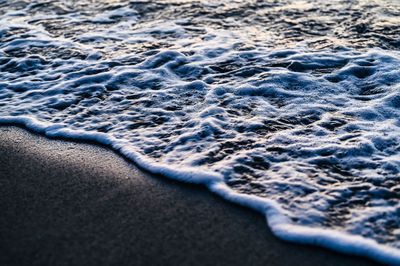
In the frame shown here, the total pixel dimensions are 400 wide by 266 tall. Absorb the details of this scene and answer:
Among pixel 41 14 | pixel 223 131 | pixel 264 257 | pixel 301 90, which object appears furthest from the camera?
pixel 41 14

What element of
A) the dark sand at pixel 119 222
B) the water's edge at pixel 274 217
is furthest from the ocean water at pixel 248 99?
the dark sand at pixel 119 222

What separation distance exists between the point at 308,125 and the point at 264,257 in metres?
1.40

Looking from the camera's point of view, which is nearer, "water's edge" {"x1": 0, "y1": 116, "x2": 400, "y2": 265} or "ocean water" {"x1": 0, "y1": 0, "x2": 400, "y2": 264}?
"water's edge" {"x1": 0, "y1": 116, "x2": 400, "y2": 265}

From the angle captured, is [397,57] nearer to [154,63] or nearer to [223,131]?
[223,131]

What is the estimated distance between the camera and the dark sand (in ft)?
6.27

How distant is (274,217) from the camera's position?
7.00 feet

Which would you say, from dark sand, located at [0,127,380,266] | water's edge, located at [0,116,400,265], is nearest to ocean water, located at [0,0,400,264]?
water's edge, located at [0,116,400,265]

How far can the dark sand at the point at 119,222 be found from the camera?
6.27ft

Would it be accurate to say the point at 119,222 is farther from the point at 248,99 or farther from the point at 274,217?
the point at 248,99

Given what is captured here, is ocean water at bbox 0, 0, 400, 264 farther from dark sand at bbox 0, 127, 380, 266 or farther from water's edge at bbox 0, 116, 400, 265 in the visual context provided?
dark sand at bbox 0, 127, 380, 266

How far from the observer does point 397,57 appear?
4055mm

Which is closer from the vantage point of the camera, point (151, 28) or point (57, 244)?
point (57, 244)

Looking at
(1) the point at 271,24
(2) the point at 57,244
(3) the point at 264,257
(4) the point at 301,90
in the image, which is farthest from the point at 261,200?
(1) the point at 271,24

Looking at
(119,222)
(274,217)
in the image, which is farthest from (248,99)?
(119,222)
